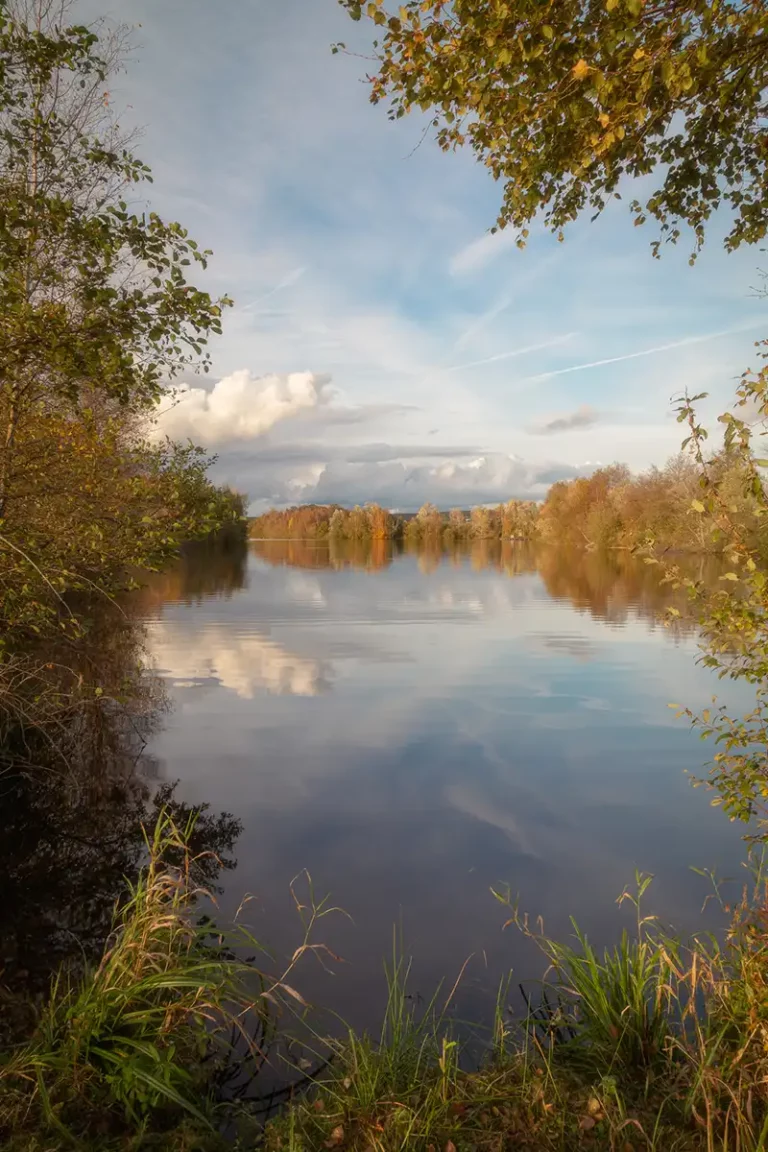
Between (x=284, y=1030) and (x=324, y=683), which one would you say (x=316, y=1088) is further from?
(x=324, y=683)

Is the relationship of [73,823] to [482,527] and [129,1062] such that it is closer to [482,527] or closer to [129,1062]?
[129,1062]

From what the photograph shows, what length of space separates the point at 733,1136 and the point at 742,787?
2301 millimetres

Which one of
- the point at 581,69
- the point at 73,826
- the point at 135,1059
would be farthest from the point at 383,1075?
the point at 581,69

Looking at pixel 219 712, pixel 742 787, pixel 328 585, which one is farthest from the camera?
pixel 328 585

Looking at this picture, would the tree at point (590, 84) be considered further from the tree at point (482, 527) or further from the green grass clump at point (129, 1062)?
the tree at point (482, 527)

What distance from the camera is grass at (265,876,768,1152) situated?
14.1 feet

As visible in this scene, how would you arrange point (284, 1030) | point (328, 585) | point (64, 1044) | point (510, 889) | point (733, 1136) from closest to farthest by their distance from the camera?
point (733, 1136) → point (64, 1044) → point (284, 1030) → point (510, 889) → point (328, 585)

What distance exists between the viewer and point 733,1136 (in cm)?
428

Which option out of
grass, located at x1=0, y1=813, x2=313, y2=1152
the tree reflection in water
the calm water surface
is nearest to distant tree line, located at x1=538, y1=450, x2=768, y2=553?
the calm water surface

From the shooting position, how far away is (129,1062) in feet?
15.6

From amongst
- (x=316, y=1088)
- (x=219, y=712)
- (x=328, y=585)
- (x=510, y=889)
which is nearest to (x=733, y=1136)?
(x=316, y=1088)

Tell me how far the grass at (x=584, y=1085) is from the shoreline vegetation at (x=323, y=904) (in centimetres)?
3

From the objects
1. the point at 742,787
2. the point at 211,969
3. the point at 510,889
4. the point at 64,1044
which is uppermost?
the point at 742,787

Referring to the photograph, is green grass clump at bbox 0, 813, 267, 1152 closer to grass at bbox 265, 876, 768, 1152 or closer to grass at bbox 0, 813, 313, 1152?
grass at bbox 0, 813, 313, 1152
